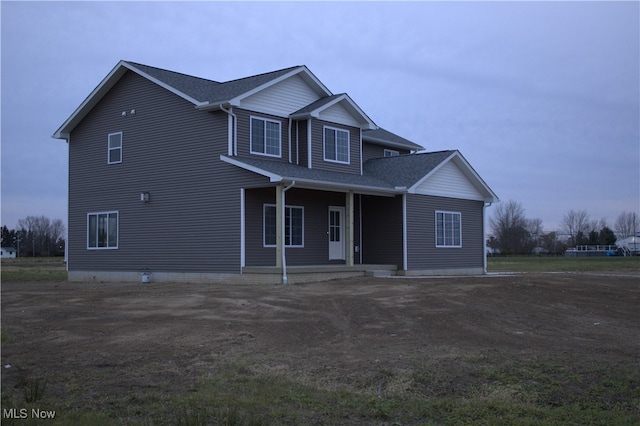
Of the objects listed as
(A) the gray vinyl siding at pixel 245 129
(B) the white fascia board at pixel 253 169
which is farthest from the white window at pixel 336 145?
(B) the white fascia board at pixel 253 169

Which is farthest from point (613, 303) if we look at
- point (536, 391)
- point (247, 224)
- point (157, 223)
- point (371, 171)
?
point (157, 223)

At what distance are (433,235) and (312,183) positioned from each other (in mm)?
7631

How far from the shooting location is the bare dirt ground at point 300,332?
9188mm

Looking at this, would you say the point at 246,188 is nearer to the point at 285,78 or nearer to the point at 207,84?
the point at 285,78

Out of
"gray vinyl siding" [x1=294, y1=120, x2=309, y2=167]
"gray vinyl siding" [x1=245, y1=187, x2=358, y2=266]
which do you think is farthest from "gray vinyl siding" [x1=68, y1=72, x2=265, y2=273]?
A: "gray vinyl siding" [x1=294, y1=120, x2=309, y2=167]

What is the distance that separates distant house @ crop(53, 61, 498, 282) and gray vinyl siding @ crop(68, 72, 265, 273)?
2.2 inches

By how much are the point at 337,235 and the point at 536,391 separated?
699 inches

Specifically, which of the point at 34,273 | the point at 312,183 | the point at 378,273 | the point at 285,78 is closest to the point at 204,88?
the point at 285,78

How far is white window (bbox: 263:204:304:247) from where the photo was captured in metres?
22.5

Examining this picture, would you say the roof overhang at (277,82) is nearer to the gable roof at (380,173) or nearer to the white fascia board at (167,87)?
the white fascia board at (167,87)

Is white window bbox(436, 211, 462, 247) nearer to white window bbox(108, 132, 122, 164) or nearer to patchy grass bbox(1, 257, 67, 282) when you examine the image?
white window bbox(108, 132, 122, 164)

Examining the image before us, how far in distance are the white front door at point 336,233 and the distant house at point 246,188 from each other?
50 mm

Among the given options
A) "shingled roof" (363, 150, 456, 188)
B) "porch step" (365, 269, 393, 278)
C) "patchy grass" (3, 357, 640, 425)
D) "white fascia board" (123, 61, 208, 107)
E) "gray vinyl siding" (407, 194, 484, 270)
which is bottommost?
"patchy grass" (3, 357, 640, 425)

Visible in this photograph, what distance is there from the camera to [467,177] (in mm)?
28672
